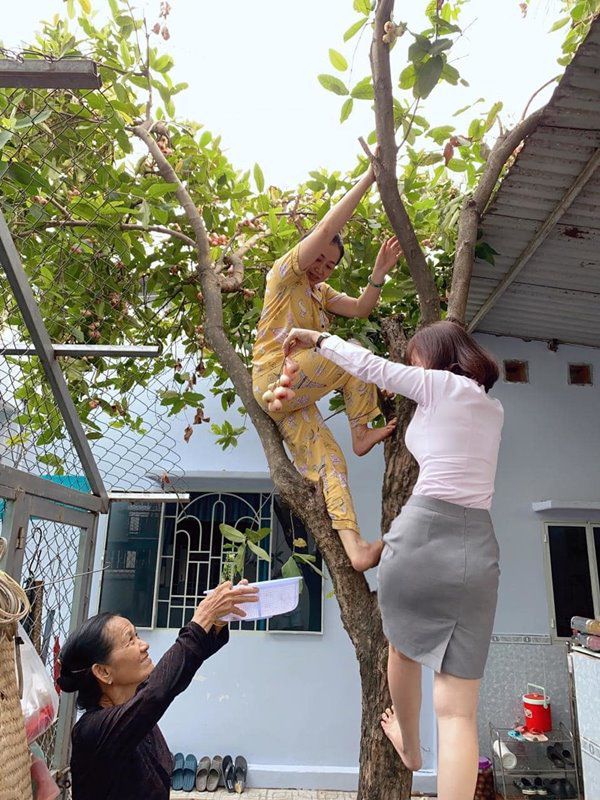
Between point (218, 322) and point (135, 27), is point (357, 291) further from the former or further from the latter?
point (135, 27)

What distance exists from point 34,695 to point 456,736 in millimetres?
858

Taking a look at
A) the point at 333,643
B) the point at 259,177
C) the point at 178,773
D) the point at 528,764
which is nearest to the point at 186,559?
the point at 333,643

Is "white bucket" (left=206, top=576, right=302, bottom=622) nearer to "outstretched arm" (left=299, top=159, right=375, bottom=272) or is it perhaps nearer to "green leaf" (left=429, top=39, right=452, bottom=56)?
"outstretched arm" (left=299, top=159, right=375, bottom=272)

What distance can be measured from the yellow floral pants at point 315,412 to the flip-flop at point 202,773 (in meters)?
2.90

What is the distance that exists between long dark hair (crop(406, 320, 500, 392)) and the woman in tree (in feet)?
1.06

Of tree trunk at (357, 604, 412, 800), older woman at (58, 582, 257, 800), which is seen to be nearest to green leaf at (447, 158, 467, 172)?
tree trunk at (357, 604, 412, 800)

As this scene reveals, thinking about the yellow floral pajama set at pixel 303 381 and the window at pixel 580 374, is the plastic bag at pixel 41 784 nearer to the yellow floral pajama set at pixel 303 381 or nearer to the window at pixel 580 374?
the yellow floral pajama set at pixel 303 381

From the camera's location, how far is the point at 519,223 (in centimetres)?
281

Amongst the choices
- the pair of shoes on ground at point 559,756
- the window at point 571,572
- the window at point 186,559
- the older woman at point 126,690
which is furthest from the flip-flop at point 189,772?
the older woman at point 126,690

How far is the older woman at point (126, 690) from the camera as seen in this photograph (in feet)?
4.43

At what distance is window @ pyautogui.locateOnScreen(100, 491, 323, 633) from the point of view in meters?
4.16

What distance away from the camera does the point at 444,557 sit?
4.40 feet

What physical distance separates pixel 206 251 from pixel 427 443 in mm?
1346

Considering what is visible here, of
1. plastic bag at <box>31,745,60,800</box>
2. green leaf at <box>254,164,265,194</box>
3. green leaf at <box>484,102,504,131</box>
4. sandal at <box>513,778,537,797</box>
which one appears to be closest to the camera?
plastic bag at <box>31,745,60,800</box>
